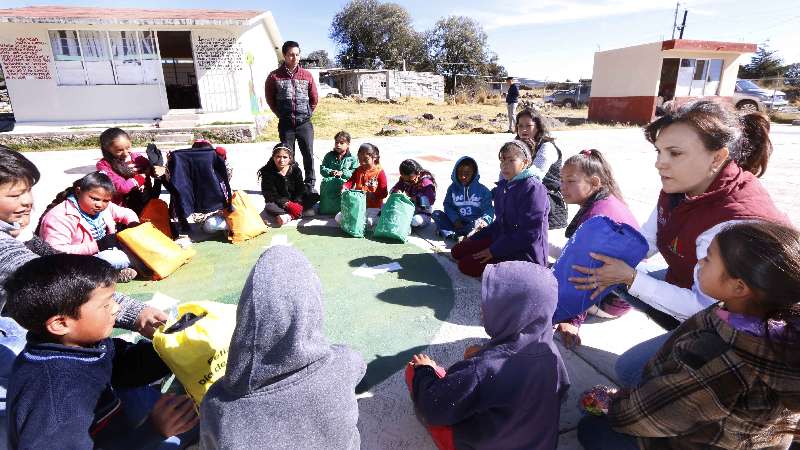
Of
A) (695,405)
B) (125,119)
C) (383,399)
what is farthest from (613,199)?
(125,119)

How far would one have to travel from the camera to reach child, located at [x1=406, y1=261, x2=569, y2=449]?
5.15 ft

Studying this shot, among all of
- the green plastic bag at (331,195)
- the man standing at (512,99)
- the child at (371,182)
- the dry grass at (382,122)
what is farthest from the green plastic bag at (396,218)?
the man standing at (512,99)

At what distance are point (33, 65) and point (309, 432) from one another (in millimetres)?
14194

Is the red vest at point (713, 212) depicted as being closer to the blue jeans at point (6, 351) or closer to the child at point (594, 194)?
the child at point (594, 194)

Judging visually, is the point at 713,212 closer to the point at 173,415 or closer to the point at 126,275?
the point at 173,415

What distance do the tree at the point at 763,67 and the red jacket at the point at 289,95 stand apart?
1824 inches

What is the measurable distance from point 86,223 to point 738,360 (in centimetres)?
411

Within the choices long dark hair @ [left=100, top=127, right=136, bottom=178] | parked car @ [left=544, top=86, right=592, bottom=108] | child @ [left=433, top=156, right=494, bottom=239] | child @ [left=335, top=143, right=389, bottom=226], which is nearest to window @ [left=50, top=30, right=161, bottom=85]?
long dark hair @ [left=100, top=127, right=136, bottom=178]

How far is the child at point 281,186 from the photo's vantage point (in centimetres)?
504

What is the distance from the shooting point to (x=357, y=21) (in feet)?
127

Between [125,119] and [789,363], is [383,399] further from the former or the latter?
[125,119]

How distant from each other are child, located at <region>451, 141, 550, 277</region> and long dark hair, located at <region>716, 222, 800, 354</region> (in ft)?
5.94

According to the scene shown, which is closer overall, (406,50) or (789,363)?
(789,363)

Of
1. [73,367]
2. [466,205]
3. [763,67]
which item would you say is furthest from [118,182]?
[763,67]
